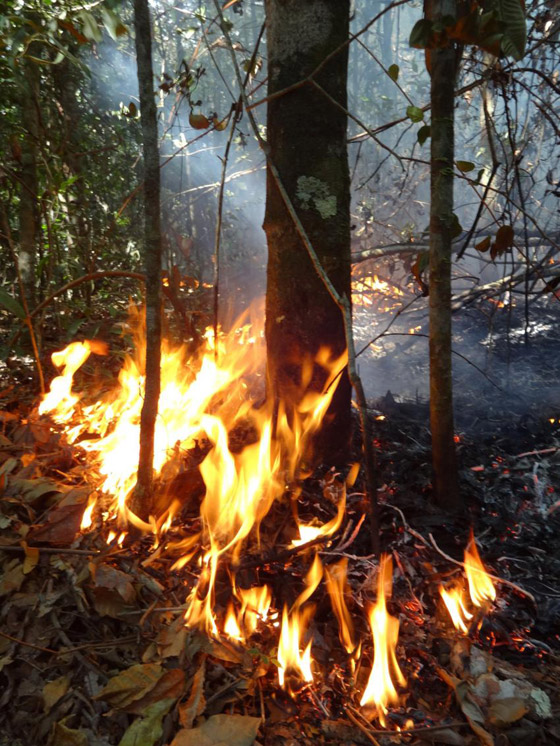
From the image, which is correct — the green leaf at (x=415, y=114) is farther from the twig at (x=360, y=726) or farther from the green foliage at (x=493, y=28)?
the twig at (x=360, y=726)

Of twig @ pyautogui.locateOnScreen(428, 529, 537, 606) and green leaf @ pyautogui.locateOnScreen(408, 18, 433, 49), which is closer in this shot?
green leaf @ pyautogui.locateOnScreen(408, 18, 433, 49)

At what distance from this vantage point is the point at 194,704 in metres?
1.71

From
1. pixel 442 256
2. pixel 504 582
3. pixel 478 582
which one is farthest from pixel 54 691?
pixel 442 256

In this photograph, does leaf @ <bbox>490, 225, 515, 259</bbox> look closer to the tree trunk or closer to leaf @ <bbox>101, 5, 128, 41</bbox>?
leaf @ <bbox>101, 5, 128, 41</bbox>

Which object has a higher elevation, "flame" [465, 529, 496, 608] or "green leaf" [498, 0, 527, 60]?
"green leaf" [498, 0, 527, 60]

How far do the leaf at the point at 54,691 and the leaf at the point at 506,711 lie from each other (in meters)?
1.52

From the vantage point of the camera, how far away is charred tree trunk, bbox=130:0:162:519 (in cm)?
198

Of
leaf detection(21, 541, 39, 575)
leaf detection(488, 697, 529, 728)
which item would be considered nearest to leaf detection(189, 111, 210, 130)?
leaf detection(21, 541, 39, 575)

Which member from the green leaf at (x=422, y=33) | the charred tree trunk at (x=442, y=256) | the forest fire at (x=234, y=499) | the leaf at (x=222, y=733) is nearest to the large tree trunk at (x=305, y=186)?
the forest fire at (x=234, y=499)

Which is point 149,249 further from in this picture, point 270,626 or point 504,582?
point 504,582

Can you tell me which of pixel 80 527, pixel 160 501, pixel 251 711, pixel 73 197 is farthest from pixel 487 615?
pixel 73 197

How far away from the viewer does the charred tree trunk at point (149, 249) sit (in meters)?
1.98

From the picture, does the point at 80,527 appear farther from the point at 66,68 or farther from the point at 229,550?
the point at 66,68

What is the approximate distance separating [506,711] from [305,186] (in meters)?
2.55
